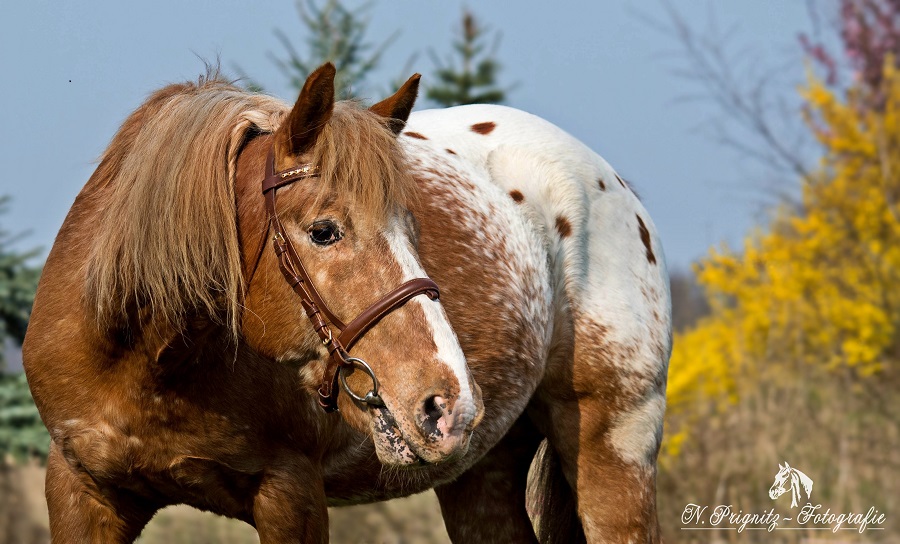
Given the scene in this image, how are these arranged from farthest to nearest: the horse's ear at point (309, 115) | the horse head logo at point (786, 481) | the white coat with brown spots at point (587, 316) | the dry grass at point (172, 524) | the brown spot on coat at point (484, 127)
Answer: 1. the horse head logo at point (786, 481)
2. the dry grass at point (172, 524)
3. the brown spot on coat at point (484, 127)
4. the white coat with brown spots at point (587, 316)
5. the horse's ear at point (309, 115)

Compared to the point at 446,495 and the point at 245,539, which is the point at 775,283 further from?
the point at 446,495

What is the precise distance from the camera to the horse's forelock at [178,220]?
297cm

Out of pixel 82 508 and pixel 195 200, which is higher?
pixel 195 200

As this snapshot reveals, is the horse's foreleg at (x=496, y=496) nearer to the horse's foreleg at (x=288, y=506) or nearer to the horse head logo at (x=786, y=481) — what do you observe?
the horse's foreleg at (x=288, y=506)

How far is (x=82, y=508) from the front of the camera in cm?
341

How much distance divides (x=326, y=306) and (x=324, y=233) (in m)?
0.21

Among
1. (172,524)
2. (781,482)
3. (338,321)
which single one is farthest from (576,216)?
(781,482)

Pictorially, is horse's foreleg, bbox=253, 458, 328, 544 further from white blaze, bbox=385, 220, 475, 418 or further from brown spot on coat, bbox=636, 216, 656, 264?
brown spot on coat, bbox=636, 216, 656, 264

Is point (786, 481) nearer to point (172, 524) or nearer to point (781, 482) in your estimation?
point (781, 482)

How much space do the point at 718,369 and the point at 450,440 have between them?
8.75 meters

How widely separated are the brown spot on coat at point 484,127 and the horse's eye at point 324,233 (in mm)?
1940

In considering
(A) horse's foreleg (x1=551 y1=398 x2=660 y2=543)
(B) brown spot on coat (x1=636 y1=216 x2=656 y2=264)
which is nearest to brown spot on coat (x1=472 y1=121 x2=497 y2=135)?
(B) brown spot on coat (x1=636 y1=216 x2=656 y2=264)

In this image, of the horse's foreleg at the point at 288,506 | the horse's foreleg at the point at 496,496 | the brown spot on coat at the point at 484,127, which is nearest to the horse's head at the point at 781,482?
the horse's foreleg at the point at 496,496

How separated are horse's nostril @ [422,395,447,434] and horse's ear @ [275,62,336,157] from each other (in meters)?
0.85
